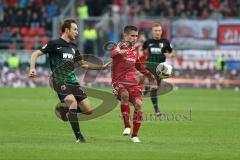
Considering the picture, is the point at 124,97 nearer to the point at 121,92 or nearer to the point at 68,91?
the point at 121,92

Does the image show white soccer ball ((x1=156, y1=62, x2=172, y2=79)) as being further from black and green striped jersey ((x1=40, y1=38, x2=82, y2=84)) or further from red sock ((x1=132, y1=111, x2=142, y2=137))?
black and green striped jersey ((x1=40, y1=38, x2=82, y2=84))

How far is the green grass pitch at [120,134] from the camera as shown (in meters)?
12.6

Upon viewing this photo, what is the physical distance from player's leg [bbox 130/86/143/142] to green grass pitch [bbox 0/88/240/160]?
Result: 20 centimetres

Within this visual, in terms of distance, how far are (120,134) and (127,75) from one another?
149cm

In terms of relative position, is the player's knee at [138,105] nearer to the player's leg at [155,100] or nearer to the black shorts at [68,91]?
the black shorts at [68,91]

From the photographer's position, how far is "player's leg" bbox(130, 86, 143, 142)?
570 inches

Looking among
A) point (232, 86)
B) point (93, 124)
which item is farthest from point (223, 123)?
point (232, 86)

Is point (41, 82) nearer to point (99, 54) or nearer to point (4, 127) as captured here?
point (99, 54)

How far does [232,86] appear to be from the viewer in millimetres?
37688

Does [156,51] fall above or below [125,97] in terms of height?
below

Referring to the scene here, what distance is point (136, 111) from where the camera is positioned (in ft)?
48.2

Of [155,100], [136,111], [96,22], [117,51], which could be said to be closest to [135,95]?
[136,111]

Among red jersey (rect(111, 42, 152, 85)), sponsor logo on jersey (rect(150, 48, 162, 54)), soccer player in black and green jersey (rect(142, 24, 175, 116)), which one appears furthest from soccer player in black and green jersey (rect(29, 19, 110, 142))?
sponsor logo on jersey (rect(150, 48, 162, 54))

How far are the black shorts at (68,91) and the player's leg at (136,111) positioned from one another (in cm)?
110
